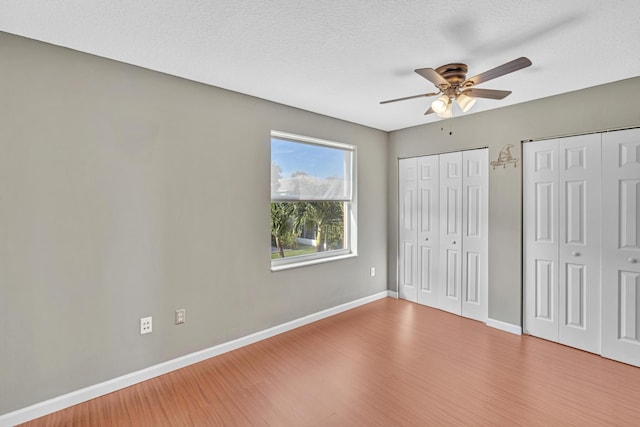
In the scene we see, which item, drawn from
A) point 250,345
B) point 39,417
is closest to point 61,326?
point 39,417

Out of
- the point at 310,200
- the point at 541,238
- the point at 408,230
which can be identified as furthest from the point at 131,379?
the point at 541,238

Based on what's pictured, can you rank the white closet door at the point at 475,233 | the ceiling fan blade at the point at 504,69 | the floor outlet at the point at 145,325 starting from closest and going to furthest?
the ceiling fan blade at the point at 504,69
the floor outlet at the point at 145,325
the white closet door at the point at 475,233

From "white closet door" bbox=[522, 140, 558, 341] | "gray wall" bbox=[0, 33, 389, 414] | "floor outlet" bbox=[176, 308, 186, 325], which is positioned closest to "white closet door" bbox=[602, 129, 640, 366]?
"white closet door" bbox=[522, 140, 558, 341]

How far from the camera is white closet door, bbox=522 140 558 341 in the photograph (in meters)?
3.16

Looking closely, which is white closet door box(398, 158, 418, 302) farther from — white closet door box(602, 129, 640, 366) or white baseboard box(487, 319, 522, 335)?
white closet door box(602, 129, 640, 366)

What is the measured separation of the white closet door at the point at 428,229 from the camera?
13.6 feet

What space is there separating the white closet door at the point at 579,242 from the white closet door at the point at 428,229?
135 centimetres

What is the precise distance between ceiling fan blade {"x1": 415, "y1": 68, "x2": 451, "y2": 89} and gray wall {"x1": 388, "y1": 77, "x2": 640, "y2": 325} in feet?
4.99

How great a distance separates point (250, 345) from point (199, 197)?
5.05 ft

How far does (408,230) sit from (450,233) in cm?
64

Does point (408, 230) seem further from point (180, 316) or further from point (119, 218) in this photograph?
point (119, 218)

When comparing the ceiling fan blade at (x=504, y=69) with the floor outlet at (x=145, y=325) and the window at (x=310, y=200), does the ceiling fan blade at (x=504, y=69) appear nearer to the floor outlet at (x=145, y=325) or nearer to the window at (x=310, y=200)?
the window at (x=310, y=200)

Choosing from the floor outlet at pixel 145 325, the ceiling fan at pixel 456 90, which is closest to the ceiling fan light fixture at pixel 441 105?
the ceiling fan at pixel 456 90

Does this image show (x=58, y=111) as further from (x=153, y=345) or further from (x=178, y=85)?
(x=153, y=345)
